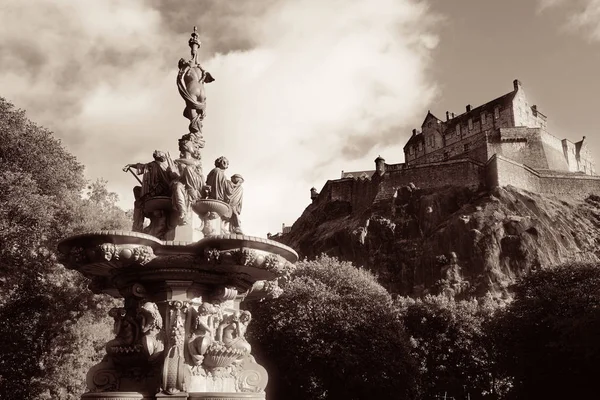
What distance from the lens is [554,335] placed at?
25.5 meters

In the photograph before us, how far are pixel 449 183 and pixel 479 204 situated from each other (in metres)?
5.81

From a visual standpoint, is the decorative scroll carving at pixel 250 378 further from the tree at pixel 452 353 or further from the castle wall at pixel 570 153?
the castle wall at pixel 570 153

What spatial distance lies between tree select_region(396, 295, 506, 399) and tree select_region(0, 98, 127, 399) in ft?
62.6

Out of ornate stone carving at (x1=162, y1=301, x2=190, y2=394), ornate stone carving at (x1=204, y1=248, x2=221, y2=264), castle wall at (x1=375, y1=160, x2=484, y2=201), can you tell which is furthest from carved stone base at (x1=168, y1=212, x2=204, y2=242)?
castle wall at (x1=375, y1=160, x2=484, y2=201)

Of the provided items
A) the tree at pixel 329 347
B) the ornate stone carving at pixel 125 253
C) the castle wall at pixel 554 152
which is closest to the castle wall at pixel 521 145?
the castle wall at pixel 554 152

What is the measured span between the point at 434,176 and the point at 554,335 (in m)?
43.4

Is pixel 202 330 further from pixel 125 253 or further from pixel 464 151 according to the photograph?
pixel 464 151

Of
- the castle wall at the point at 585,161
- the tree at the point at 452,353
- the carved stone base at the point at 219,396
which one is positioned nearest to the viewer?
the carved stone base at the point at 219,396

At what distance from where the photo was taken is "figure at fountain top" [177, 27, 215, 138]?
11.1m

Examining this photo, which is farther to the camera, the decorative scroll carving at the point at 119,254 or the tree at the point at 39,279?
the tree at the point at 39,279

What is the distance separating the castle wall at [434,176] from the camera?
6675cm

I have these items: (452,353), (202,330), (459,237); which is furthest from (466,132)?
(202,330)

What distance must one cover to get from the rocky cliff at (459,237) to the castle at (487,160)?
1.82 meters

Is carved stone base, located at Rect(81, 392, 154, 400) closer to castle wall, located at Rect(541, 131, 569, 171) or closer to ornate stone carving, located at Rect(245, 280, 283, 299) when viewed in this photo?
ornate stone carving, located at Rect(245, 280, 283, 299)
